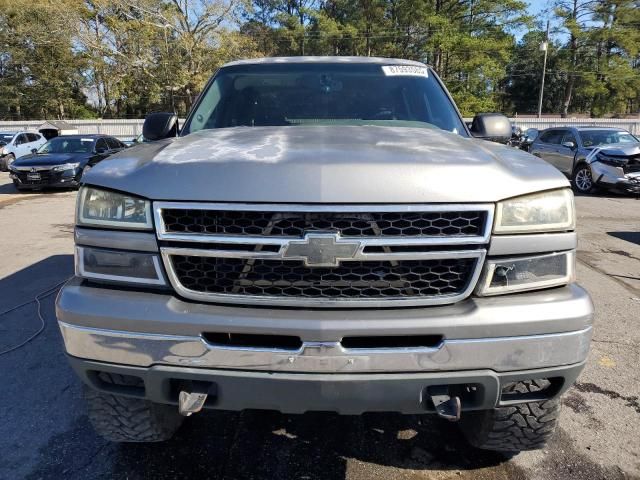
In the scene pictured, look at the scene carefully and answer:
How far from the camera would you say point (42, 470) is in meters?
2.43

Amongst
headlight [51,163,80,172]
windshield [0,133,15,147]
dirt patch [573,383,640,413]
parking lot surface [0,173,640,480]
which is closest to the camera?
parking lot surface [0,173,640,480]

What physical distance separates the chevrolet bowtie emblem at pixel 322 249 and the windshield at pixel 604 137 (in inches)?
544

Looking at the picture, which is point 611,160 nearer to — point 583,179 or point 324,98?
point 583,179

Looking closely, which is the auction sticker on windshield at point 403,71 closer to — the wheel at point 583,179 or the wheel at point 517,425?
the wheel at point 517,425

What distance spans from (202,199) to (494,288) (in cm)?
114

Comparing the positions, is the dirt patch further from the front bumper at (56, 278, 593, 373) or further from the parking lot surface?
the front bumper at (56, 278, 593, 373)

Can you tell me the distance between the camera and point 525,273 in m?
1.92

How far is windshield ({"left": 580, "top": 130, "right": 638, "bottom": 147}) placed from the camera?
13.4 metres

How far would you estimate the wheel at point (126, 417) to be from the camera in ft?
7.35

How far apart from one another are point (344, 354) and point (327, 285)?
263mm

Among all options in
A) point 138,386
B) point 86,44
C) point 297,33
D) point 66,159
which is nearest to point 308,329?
point 138,386

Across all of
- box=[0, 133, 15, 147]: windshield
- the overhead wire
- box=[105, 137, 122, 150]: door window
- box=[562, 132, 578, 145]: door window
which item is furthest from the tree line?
the overhead wire

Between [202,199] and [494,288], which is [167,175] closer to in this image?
[202,199]

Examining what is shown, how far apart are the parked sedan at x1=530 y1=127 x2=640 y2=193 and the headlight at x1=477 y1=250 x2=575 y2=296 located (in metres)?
12.0
